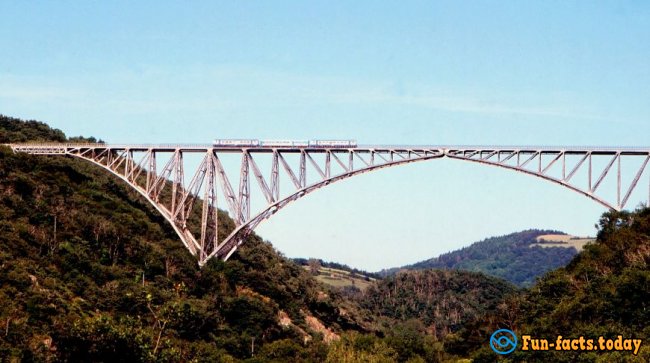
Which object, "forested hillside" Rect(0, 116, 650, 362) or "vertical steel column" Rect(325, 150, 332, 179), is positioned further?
"vertical steel column" Rect(325, 150, 332, 179)

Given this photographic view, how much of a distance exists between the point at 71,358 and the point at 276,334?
36109 millimetres

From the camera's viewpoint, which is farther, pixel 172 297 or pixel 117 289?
pixel 172 297

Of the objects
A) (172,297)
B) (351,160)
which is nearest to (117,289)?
(172,297)

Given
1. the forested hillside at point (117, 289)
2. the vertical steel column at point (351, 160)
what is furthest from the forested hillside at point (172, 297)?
the vertical steel column at point (351, 160)

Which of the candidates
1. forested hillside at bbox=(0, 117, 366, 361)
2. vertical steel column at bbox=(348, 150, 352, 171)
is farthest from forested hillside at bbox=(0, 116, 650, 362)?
vertical steel column at bbox=(348, 150, 352, 171)

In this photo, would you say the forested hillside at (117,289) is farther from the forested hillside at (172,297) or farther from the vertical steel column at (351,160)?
the vertical steel column at (351,160)

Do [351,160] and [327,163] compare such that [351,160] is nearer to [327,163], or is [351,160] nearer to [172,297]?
[327,163]

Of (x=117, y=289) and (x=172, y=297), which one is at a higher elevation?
(x=117, y=289)

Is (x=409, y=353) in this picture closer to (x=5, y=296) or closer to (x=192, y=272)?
(x=192, y=272)

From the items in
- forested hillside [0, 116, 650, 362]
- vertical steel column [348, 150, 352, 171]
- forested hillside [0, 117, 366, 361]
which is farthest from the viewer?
vertical steel column [348, 150, 352, 171]

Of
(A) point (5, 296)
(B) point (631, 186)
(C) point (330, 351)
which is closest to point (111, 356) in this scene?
(A) point (5, 296)

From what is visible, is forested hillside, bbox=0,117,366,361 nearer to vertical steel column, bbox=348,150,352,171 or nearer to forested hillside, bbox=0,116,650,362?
forested hillside, bbox=0,116,650,362

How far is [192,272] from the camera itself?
8994 centimetres

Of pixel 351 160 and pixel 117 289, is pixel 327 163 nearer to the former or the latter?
pixel 351 160
